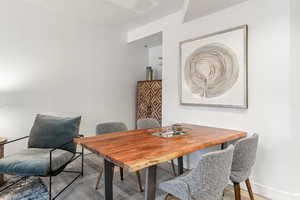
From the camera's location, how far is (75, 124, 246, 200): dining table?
1.29 metres

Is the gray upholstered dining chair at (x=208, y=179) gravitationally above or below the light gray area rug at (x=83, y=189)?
above

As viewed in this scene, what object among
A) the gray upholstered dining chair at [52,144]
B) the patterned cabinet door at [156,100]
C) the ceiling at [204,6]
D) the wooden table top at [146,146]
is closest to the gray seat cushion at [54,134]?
the gray upholstered dining chair at [52,144]

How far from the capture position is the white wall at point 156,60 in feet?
14.0

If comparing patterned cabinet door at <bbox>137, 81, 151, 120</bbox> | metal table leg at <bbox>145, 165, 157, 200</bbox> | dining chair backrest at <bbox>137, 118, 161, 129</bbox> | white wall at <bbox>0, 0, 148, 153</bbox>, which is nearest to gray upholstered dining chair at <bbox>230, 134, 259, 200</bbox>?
metal table leg at <bbox>145, 165, 157, 200</bbox>

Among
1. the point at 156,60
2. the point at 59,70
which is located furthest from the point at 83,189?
the point at 156,60

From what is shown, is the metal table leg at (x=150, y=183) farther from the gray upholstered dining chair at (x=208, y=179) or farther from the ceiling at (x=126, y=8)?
the ceiling at (x=126, y=8)

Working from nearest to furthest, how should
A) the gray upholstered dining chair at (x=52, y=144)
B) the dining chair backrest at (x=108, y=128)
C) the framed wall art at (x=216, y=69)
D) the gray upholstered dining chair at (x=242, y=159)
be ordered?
the gray upholstered dining chair at (x=242, y=159)
the gray upholstered dining chair at (x=52, y=144)
the framed wall art at (x=216, y=69)
the dining chair backrest at (x=108, y=128)

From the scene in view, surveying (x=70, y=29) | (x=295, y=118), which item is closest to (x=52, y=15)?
(x=70, y=29)

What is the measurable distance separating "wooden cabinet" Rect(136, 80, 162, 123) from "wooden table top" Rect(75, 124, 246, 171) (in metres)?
1.59

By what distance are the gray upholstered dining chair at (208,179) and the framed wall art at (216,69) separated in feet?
3.96

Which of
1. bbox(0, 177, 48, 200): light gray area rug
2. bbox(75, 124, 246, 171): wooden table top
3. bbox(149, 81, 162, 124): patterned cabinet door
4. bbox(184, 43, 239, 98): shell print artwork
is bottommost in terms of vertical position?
bbox(0, 177, 48, 200): light gray area rug

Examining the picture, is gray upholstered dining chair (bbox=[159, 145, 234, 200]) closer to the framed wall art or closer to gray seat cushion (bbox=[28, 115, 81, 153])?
the framed wall art

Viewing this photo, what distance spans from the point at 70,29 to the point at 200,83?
96.5 inches

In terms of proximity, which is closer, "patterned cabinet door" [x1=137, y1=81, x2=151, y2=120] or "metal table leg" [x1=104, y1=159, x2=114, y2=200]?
"metal table leg" [x1=104, y1=159, x2=114, y2=200]
